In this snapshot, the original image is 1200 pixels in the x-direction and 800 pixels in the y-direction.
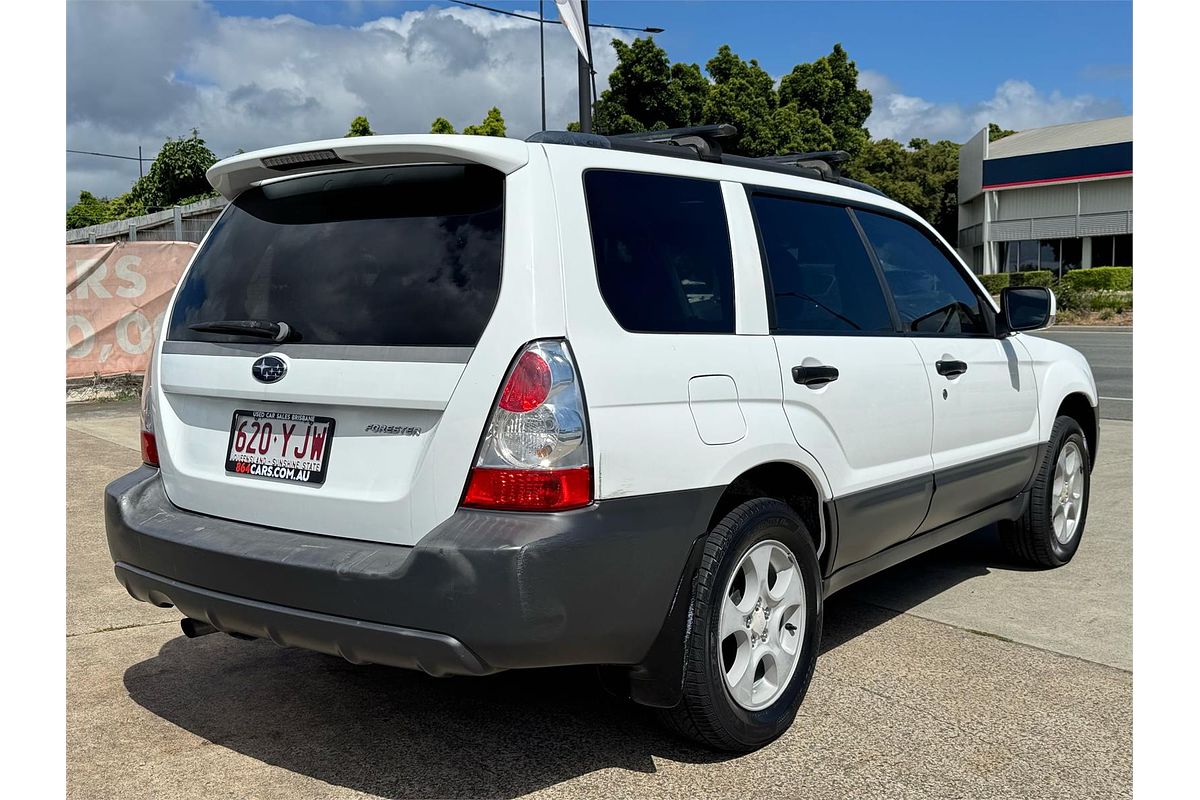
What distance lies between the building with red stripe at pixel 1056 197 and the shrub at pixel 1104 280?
7006 millimetres

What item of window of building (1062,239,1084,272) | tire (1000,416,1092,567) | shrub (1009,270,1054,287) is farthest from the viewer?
window of building (1062,239,1084,272)

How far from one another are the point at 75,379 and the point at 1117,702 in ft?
41.9

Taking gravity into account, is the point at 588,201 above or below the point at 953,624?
above

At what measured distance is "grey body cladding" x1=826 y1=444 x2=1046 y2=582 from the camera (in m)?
4.05

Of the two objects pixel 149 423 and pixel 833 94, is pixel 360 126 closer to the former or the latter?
pixel 833 94

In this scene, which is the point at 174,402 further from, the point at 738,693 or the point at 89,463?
the point at 89,463

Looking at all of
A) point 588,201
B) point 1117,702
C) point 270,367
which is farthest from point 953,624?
point 270,367

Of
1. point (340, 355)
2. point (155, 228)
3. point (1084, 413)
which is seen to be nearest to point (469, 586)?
point (340, 355)

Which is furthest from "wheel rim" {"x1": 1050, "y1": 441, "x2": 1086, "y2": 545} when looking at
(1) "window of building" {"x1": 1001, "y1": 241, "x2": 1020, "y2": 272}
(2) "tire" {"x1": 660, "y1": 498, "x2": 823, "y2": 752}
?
(1) "window of building" {"x1": 1001, "y1": 241, "x2": 1020, "y2": 272}

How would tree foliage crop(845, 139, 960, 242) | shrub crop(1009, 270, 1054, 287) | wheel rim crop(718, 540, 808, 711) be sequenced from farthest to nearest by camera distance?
tree foliage crop(845, 139, 960, 242) < shrub crop(1009, 270, 1054, 287) < wheel rim crop(718, 540, 808, 711)

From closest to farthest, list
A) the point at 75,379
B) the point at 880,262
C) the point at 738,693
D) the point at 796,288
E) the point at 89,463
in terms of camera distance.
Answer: the point at 738,693 < the point at 796,288 < the point at 880,262 < the point at 89,463 < the point at 75,379

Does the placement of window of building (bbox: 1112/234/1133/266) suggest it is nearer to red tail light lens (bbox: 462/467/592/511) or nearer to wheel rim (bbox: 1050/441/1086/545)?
wheel rim (bbox: 1050/441/1086/545)

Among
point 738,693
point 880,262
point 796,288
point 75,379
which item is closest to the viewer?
point 738,693

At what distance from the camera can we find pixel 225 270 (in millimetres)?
3686
